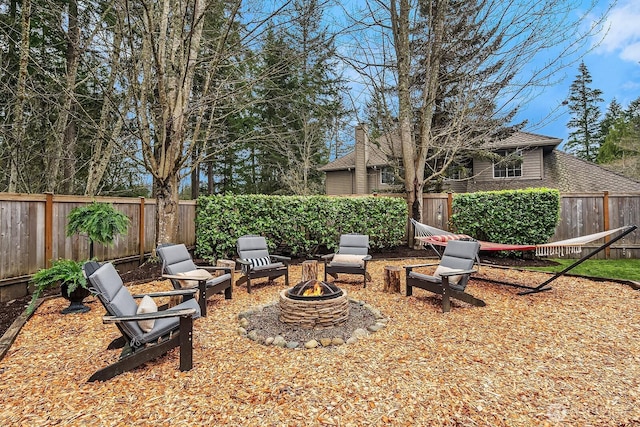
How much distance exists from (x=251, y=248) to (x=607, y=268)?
24.7ft

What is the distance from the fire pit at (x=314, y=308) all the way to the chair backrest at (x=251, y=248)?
7.21 feet

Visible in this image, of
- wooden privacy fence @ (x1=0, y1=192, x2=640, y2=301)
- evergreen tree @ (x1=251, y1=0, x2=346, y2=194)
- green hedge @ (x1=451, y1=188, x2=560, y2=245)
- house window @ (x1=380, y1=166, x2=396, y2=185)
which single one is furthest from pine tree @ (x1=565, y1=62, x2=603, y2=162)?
green hedge @ (x1=451, y1=188, x2=560, y2=245)

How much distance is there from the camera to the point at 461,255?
15.8 ft

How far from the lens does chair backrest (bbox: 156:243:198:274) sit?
4.55 meters

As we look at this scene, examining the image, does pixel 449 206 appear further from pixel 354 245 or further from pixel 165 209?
pixel 165 209

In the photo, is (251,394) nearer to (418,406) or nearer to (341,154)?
(418,406)

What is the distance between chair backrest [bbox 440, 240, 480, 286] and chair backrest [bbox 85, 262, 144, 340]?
4.01 m

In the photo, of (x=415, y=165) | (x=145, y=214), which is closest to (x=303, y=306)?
(x=145, y=214)

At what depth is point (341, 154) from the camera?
19.3 meters

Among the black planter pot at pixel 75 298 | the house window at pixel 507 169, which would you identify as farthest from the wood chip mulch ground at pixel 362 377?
the house window at pixel 507 169

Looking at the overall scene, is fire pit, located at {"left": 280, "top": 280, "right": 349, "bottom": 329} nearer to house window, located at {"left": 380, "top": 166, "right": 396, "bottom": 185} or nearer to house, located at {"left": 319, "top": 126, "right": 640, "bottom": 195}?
house, located at {"left": 319, "top": 126, "right": 640, "bottom": 195}

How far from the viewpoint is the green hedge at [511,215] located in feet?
25.2

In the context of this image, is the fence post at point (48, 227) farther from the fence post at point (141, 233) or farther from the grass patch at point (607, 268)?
the grass patch at point (607, 268)

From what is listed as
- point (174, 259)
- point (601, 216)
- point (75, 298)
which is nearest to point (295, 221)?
point (174, 259)
